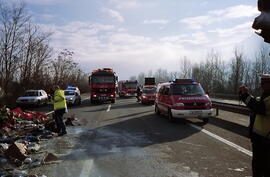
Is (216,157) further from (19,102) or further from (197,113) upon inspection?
(19,102)

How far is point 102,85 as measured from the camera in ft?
84.2

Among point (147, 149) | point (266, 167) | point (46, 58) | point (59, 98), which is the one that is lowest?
point (147, 149)

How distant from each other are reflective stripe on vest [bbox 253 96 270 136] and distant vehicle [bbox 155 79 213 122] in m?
7.53

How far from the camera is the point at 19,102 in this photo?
2259cm

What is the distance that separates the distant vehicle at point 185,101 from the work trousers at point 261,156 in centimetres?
752

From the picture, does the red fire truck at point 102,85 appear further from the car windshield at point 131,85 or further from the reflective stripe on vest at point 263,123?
the reflective stripe on vest at point 263,123

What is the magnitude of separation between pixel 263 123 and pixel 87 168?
3495 mm

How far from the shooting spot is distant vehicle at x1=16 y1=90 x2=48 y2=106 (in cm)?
2264

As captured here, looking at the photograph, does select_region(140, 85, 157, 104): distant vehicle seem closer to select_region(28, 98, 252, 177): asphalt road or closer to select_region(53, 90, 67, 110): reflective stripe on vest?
select_region(28, 98, 252, 177): asphalt road

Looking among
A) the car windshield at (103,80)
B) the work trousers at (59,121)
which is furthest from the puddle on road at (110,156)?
the car windshield at (103,80)

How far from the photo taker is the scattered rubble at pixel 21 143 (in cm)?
577

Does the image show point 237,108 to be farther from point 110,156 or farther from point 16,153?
point 16,153

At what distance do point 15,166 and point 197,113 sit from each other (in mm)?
7888

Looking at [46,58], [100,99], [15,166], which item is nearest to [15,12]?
[46,58]
